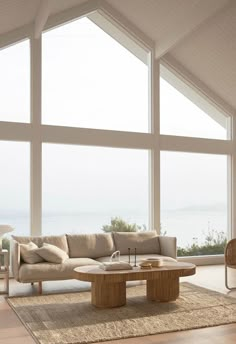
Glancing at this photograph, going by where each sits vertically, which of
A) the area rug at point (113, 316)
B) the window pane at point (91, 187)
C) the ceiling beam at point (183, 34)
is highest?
the ceiling beam at point (183, 34)

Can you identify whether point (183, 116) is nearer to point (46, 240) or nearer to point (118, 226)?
point (118, 226)

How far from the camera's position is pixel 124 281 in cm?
507

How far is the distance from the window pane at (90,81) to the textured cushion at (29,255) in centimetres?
244

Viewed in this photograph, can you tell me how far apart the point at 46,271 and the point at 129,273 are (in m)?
1.27

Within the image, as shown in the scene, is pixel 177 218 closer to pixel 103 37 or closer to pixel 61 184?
pixel 61 184

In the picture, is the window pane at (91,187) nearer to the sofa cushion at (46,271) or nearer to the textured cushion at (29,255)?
the textured cushion at (29,255)

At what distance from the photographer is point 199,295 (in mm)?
5723

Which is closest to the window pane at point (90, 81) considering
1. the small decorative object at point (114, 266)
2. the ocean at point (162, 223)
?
the ocean at point (162, 223)

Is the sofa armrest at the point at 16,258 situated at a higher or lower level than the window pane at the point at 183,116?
lower

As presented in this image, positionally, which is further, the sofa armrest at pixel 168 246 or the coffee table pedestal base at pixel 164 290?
the sofa armrest at pixel 168 246

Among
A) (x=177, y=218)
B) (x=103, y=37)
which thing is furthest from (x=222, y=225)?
(x=103, y=37)

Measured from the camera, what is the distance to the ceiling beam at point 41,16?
6867mm

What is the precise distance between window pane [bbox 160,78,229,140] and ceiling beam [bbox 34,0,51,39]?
2579 millimetres

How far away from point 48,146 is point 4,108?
946mm
